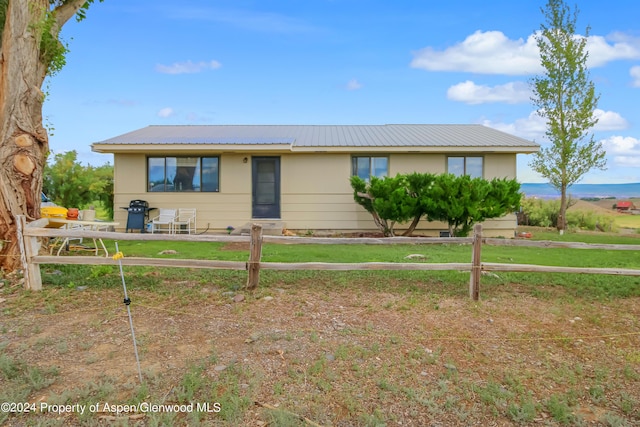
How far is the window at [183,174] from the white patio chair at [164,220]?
79 cm

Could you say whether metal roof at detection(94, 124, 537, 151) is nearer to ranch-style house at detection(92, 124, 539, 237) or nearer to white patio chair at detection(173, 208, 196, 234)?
ranch-style house at detection(92, 124, 539, 237)

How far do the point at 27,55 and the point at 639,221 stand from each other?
2318 centimetres

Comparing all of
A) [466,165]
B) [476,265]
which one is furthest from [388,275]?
[466,165]

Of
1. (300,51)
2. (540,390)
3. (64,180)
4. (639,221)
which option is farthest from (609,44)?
(64,180)

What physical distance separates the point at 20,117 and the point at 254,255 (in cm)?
449

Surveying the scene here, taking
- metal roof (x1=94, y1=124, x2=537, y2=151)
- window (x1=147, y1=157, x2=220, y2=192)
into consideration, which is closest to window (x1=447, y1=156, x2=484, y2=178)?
metal roof (x1=94, y1=124, x2=537, y2=151)

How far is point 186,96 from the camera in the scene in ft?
52.3

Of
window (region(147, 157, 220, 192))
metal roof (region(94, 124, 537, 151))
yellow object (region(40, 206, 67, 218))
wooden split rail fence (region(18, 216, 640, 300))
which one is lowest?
wooden split rail fence (region(18, 216, 640, 300))

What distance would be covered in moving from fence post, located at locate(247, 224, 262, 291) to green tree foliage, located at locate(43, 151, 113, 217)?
43.2 ft

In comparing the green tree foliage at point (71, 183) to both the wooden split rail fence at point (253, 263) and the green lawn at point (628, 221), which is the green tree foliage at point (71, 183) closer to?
the wooden split rail fence at point (253, 263)

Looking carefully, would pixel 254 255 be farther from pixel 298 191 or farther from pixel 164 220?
pixel 164 220

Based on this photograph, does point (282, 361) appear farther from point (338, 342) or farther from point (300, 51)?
point (300, 51)

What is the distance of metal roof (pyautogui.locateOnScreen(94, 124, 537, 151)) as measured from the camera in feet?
42.7

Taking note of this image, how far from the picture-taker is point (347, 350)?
4074 millimetres
